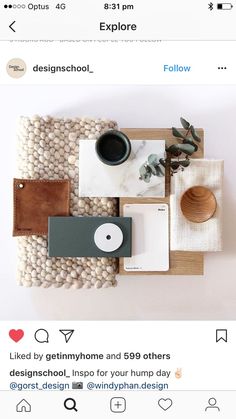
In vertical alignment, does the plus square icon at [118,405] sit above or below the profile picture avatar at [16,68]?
below

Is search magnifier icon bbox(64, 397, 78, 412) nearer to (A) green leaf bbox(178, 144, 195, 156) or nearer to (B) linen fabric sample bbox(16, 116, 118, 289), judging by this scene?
(B) linen fabric sample bbox(16, 116, 118, 289)

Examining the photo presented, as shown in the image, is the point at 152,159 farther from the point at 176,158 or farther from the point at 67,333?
the point at 67,333

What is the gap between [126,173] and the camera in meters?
1.21

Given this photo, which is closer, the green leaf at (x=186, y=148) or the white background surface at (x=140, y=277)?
the green leaf at (x=186, y=148)

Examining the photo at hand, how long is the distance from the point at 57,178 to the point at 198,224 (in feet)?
1.03

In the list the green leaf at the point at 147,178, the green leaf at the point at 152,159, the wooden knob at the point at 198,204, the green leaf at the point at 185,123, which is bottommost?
the wooden knob at the point at 198,204

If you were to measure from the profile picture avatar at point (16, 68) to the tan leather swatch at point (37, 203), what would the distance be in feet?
0.77

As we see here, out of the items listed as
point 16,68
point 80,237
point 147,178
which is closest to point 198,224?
point 147,178

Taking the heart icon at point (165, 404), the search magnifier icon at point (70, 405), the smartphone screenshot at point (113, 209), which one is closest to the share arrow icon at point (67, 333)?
the smartphone screenshot at point (113, 209)

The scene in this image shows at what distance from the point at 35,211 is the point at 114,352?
34 centimetres

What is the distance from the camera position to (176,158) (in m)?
1.22

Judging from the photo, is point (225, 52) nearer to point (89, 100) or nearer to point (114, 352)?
point (89, 100)

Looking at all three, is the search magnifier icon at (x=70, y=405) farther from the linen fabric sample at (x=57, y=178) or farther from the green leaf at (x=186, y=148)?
the green leaf at (x=186, y=148)

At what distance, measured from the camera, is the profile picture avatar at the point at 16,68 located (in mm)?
1235
